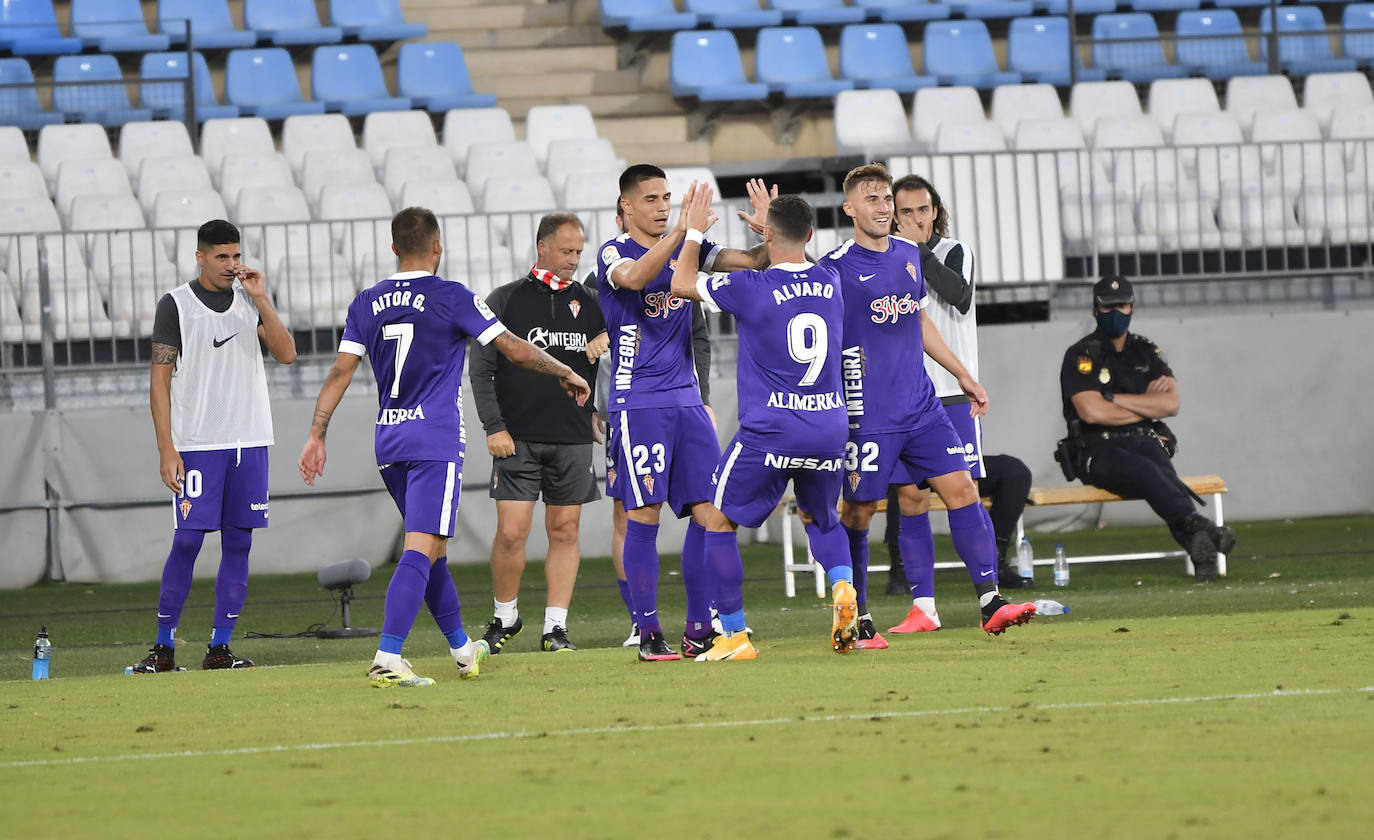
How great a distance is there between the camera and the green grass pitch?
4.05 m

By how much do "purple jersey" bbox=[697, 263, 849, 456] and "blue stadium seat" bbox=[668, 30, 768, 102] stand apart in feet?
40.2

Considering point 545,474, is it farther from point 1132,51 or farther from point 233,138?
point 1132,51

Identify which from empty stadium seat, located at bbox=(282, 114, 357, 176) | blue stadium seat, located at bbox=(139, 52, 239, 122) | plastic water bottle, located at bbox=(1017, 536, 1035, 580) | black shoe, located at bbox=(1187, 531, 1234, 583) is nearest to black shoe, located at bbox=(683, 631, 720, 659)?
plastic water bottle, located at bbox=(1017, 536, 1035, 580)

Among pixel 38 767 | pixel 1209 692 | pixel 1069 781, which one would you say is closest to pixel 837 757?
pixel 1069 781

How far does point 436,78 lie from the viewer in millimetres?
19594

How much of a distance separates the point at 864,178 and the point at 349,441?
279 inches

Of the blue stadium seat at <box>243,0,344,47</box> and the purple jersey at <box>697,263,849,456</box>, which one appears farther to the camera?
the blue stadium seat at <box>243,0,344,47</box>

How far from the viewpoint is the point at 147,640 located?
33.1 feet

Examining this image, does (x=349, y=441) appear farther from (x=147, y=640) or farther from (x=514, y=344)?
(x=514, y=344)

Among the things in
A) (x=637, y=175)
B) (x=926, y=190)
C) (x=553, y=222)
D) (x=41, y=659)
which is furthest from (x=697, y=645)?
(x=41, y=659)

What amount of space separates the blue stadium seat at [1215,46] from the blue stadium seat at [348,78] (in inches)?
356

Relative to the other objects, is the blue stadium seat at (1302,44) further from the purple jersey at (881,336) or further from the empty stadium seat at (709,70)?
the purple jersey at (881,336)

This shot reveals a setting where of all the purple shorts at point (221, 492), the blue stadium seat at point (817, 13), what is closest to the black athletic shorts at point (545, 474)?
the purple shorts at point (221, 492)

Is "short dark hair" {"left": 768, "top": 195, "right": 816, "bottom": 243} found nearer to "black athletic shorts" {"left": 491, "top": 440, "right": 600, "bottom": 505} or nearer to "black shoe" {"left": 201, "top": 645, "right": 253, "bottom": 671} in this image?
"black athletic shorts" {"left": 491, "top": 440, "right": 600, "bottom": 505}
